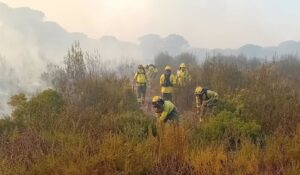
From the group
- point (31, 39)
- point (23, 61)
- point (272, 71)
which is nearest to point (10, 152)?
point (272, 71)

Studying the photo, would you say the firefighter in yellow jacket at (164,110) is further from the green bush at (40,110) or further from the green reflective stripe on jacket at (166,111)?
the green bush at (40,110)

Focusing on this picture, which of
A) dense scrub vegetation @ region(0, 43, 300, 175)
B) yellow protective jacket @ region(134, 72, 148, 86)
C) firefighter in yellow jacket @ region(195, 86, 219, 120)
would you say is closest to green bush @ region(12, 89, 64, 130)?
dense scrub vegetation @ region(0, 43, 300, 175)

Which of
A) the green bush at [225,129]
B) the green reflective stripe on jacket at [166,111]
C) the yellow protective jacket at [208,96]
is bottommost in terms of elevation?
the green bush at [225,129]

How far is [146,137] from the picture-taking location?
733 centimetres

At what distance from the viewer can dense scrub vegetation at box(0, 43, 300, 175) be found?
532 cm

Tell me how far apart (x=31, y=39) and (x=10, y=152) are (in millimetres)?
45279

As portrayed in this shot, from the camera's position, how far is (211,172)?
5.26 meters

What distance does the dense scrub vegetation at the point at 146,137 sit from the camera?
5.32 metres

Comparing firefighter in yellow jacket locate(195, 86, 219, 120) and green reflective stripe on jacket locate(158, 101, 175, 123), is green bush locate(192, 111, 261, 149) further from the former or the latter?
firefighter in yellow jacket locate(195, 86, 219, 120)

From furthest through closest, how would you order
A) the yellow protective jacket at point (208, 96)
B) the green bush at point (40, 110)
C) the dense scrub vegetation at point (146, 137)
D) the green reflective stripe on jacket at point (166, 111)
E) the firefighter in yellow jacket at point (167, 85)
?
the firefighter in yellow jacket at point (167, 85) < the yellow protective jacket at point (208, 96) < the green reflective stripe on jacket at point (166, 111) < the green bush at point (40, 110) < the dense scrub vegetation at point (146, 137)

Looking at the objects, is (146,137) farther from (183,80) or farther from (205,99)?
(183,80)

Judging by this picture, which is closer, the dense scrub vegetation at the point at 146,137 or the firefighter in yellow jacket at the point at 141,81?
the dense scrub vegetation at the point at 146,137

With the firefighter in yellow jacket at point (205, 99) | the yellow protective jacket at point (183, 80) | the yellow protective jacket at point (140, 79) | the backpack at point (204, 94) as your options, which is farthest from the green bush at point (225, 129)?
the yellow protective jacket at point (140, 79)

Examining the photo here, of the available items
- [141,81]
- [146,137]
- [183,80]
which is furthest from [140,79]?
[146,137]
